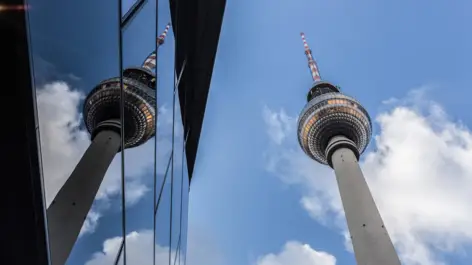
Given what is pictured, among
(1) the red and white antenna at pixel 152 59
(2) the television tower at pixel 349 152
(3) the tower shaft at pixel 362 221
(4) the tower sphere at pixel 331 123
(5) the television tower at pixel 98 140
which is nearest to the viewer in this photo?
(5) the television tower at pixel 98 140

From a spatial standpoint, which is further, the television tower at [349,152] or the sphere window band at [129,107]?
the television tower at [349,152]

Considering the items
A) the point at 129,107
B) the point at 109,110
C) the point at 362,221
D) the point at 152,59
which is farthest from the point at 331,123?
the point at 109,110

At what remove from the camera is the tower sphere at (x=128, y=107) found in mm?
5441

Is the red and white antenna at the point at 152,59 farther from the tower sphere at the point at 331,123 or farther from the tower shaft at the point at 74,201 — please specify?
the tower sphere at the point at 331,123

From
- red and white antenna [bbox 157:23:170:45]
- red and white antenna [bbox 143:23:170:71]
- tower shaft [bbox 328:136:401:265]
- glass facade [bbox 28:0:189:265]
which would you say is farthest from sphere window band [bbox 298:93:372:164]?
red and white antenna [bbox 143:23:170:71]

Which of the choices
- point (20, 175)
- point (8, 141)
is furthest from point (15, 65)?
point (20, 175)

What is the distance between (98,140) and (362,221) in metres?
32.8

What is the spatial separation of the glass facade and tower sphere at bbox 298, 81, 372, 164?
43325 millimetres

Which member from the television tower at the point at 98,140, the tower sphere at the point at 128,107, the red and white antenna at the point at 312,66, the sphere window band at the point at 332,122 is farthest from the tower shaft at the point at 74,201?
the red and white antenna at the point at 312,66

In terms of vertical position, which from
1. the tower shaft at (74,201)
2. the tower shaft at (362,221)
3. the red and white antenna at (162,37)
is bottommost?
the tower shaft at (74,201)

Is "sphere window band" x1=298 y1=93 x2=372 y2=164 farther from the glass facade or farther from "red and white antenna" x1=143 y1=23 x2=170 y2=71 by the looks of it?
"red and white antenna" x1=143 y1=23 x2=170 y2=71

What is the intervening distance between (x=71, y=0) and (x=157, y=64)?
493 centimetres

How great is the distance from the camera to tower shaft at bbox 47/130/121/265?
4355 mm

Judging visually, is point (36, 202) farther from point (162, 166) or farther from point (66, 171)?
point (162, 166)
